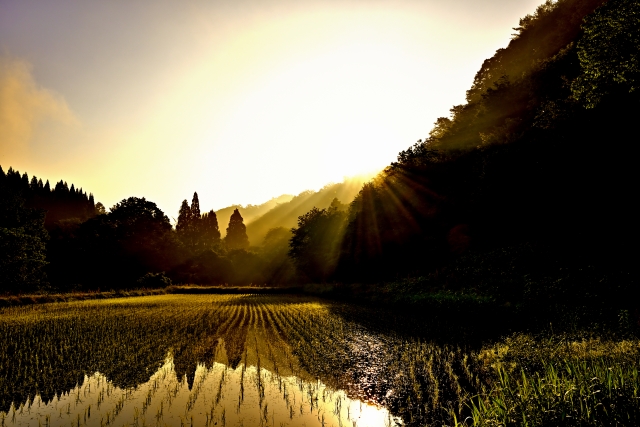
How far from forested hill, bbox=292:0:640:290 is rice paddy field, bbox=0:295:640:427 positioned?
10193 millimetres

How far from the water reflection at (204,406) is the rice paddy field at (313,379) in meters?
0.04

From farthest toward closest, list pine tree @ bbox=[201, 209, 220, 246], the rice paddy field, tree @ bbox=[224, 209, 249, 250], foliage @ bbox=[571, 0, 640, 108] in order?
tree @ bbox=[224, 209, 249, 250] < pine tree @ bbox=[201, 209, 220, 246] < foliage @ bbox=[571, 0, 640, 108] < the rice paddy field

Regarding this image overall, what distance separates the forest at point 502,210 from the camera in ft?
54.3

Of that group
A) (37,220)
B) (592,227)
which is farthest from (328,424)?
(37,220)

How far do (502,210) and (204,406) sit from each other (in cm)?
2938

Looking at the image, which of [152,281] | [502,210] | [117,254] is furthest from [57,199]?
[502,210]

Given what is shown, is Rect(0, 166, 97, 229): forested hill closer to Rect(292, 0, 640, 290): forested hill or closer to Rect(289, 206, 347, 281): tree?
Rect(289, 206, 347, 281): tree

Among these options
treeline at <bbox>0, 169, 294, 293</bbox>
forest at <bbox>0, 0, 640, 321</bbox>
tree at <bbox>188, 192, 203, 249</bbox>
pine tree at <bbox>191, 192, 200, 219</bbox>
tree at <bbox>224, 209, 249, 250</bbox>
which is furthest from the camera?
tree at <bbox>224, 209, 249, 250</bbox>

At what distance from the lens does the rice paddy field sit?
550 centimetres

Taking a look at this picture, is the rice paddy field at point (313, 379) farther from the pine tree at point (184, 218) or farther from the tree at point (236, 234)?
the tree at point (236, 234)

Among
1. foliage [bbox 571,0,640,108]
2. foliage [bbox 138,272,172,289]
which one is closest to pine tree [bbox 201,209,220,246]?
foliage [bbox 138,272,172,289]

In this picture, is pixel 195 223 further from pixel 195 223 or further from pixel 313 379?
pixel 313 379

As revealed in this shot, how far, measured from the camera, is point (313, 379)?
9.52 metres

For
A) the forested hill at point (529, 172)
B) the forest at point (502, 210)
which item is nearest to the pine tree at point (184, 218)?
the forest at point (502, 210)
